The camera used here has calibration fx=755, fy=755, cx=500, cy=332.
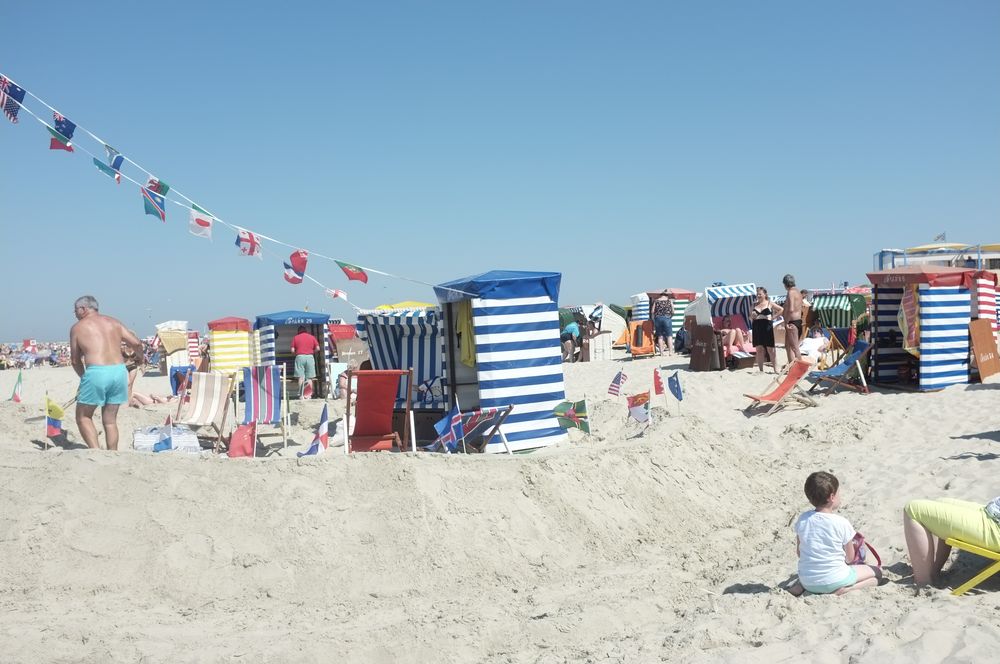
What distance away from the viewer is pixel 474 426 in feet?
23.6

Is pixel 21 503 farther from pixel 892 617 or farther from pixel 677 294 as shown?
pixel 677 294

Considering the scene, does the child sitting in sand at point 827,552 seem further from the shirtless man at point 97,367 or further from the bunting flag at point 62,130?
the bunting flag at point 62,130

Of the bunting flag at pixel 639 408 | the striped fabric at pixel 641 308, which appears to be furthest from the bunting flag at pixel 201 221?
the striped fabric at pixel 641 308

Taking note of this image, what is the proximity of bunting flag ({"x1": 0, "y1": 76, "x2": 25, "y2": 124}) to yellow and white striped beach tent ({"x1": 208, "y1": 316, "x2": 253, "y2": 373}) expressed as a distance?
10.5 m

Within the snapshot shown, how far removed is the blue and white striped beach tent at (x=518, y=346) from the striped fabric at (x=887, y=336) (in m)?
5.47

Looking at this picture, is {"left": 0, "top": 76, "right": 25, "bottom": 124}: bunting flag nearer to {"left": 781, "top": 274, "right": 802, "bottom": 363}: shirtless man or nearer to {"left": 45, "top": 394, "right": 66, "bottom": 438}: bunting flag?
{"left": 45, "top": 394, "right": 66, "bottom": 438}: bunting flag

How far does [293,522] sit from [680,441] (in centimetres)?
344

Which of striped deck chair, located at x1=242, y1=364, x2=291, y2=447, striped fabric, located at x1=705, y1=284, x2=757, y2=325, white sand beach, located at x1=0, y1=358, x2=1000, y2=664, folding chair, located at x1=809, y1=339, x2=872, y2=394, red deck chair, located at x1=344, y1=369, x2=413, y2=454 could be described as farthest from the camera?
striped fabric, located at x1=705, y1=284, x2=757, y2=325

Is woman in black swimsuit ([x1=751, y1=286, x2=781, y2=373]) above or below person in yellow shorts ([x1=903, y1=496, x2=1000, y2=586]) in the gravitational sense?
above

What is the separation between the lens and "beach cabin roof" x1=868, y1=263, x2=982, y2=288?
983 centimetres

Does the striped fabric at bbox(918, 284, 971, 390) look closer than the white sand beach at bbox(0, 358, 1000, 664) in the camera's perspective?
No

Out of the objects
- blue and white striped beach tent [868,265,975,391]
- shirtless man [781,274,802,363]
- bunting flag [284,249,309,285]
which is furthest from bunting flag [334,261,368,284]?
blue and white striped beach tent [868,265,975,391]

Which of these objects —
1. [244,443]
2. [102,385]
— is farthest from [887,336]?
[102,385]

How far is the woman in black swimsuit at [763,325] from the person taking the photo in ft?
37.2
